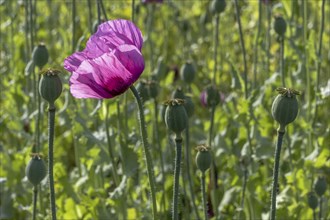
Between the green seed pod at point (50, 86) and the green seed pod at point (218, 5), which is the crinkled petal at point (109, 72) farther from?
the green seed pod at point (218, 5)

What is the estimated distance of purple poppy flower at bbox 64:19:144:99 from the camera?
0.91 metres

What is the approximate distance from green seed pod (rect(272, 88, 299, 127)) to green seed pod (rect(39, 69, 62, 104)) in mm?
331

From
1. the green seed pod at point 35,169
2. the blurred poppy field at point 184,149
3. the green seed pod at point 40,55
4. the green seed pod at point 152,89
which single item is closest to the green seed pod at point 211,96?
the blurred poppy field at point 184,149

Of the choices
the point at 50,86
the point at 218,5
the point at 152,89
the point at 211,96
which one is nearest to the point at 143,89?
the point at 152,89

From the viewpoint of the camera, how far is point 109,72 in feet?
3.01

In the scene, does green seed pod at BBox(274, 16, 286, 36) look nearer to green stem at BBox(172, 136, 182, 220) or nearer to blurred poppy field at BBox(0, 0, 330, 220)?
blurred poppy field at BBox(0, 0, 330, 220)

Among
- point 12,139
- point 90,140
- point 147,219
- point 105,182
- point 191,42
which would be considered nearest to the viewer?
point 147,219

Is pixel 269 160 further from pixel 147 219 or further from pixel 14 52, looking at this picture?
pixel 14 52

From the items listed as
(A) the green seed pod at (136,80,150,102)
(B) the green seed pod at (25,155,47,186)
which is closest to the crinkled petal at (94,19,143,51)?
(B) the green seed pod at (25,155,47,186)

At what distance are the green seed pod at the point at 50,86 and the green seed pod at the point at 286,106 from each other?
33 cm

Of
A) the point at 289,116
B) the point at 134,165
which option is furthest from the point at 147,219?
the point at 289,116

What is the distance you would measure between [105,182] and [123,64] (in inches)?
33.7

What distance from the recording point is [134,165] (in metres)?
1.50

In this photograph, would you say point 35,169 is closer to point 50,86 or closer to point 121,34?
point 50,86
